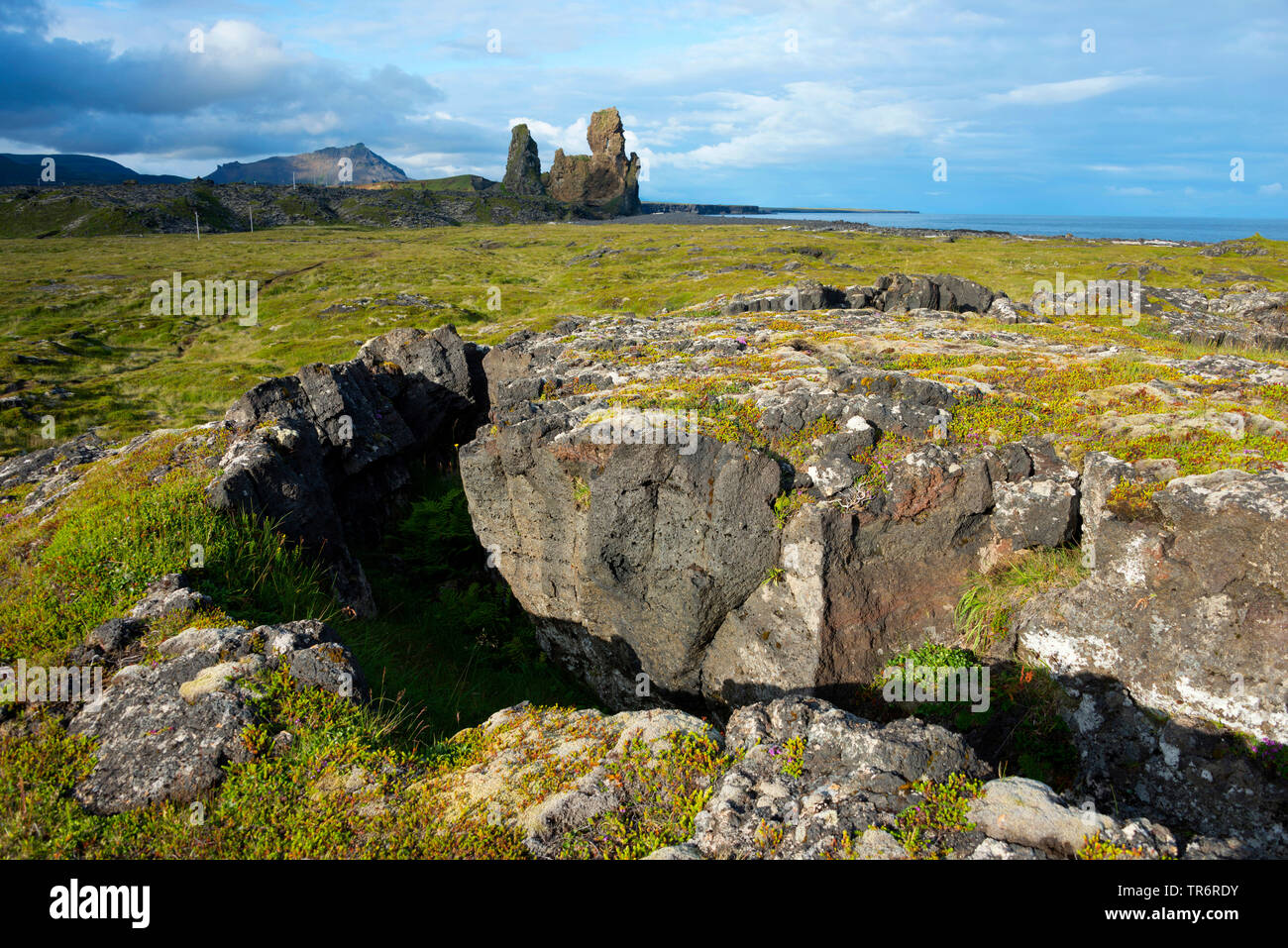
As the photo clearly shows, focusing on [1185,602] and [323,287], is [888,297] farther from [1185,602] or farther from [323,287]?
[323,287]

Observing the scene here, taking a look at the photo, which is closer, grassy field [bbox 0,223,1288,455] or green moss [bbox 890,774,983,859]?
green moss [bbox 890,774,983,859]

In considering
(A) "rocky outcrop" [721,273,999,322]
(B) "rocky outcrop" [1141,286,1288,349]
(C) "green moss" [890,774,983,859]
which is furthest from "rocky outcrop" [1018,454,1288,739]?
(B) "rocky outcrop" [1141,286,1288,349]

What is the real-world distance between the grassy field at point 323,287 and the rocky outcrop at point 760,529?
3668 cm

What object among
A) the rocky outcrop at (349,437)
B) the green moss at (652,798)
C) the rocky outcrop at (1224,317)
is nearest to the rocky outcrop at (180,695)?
the green moss at (652,798)

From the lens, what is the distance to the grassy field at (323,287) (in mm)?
53406

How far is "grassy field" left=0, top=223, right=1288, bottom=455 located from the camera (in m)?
53.4

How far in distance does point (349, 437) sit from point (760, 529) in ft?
46.3

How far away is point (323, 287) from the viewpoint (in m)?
97.1

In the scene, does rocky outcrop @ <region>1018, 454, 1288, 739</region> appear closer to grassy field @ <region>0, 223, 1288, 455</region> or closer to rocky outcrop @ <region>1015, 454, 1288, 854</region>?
rocky outcrop @ <region>1015, 454, 1288, 854</region>

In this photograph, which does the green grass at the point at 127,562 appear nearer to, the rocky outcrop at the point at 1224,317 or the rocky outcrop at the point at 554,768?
the rocky outcrop at the point at 554,768

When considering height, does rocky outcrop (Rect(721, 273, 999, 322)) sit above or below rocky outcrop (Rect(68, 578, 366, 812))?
above

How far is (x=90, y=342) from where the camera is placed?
67.9m

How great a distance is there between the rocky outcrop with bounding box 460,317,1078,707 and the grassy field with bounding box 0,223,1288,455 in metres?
36.7
